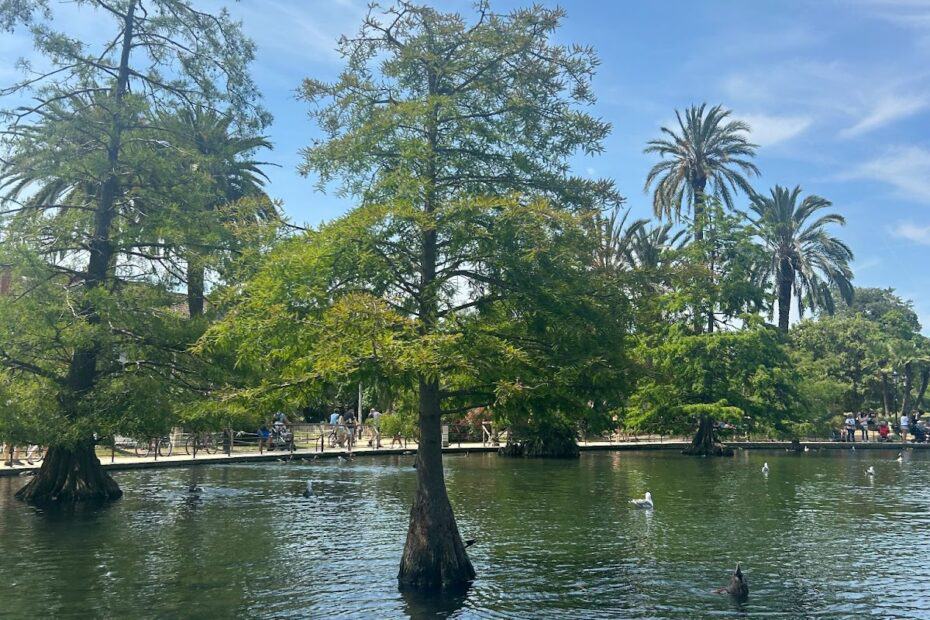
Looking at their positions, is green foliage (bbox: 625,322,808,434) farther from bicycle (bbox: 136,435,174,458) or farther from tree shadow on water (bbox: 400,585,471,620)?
tree shadow on water (bbox: 400,585,471,620)

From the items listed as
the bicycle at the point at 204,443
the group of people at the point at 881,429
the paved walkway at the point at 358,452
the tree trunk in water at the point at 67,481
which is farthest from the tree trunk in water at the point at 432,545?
the group of people at the point at 881,429

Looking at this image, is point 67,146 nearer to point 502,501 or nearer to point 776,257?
point 502,501

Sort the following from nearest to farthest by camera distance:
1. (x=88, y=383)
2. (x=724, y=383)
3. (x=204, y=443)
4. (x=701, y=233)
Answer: (x=88, y=383) < (x=204, y=443) < (x=724, y=383) < (x=701, y=233)

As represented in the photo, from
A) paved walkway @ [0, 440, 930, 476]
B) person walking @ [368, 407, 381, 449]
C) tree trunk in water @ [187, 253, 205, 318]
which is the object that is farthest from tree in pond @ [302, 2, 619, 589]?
person walking @ [368, 407, 381, 449]

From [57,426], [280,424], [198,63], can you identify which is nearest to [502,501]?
[57,426]

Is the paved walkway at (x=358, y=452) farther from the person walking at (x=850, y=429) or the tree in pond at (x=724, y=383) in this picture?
the tree in pond at (x=724, y=383)

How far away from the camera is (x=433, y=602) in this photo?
1268cm

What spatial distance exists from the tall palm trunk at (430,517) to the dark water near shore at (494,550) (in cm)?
49

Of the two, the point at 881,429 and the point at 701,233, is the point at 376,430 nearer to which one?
the point at 701,233

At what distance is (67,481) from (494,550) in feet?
44.7

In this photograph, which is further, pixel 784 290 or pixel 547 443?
pixel 784 290

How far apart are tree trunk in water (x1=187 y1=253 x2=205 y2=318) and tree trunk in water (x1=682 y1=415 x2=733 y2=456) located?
1304 inches

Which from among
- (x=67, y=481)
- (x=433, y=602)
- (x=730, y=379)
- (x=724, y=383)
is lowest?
(x=433, y=602)

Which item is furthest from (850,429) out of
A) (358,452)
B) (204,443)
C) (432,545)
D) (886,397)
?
(432,545)
